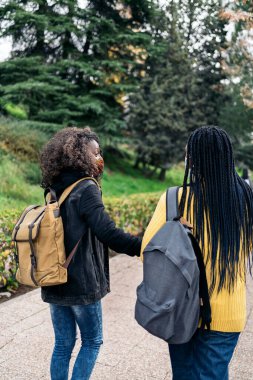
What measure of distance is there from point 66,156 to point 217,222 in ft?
3.04

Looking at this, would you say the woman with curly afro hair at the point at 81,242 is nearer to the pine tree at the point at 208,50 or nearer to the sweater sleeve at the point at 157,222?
the sweater sleeve at the point at 157,222

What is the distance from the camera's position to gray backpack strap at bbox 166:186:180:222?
1.95 metres

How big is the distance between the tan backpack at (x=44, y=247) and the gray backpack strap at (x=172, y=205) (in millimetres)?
645

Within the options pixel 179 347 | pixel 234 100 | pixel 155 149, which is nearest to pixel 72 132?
pixel 179 347

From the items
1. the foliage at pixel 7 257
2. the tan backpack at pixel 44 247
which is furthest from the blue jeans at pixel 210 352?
the foliage at pixel 7 257

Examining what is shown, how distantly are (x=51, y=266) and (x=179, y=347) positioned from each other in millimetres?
754

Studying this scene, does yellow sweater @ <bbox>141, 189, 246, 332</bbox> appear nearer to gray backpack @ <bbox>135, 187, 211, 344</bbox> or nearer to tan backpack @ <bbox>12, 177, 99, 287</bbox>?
gray backpack @ <bbox>135, 187, 211, 344</bbox>

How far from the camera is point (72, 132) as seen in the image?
2557 millimetres

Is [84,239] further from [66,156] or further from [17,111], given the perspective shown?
[17,111]

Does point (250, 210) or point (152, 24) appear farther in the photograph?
point (152, 24)

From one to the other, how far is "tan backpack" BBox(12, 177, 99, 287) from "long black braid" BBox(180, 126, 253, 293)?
28.6 inches

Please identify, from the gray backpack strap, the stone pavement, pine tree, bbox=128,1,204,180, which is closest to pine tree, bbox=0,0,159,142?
pine tree, bbox=128,1,204,180

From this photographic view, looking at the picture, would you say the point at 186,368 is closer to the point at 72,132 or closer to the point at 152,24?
the point at 72,132

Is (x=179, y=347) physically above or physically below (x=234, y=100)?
below
